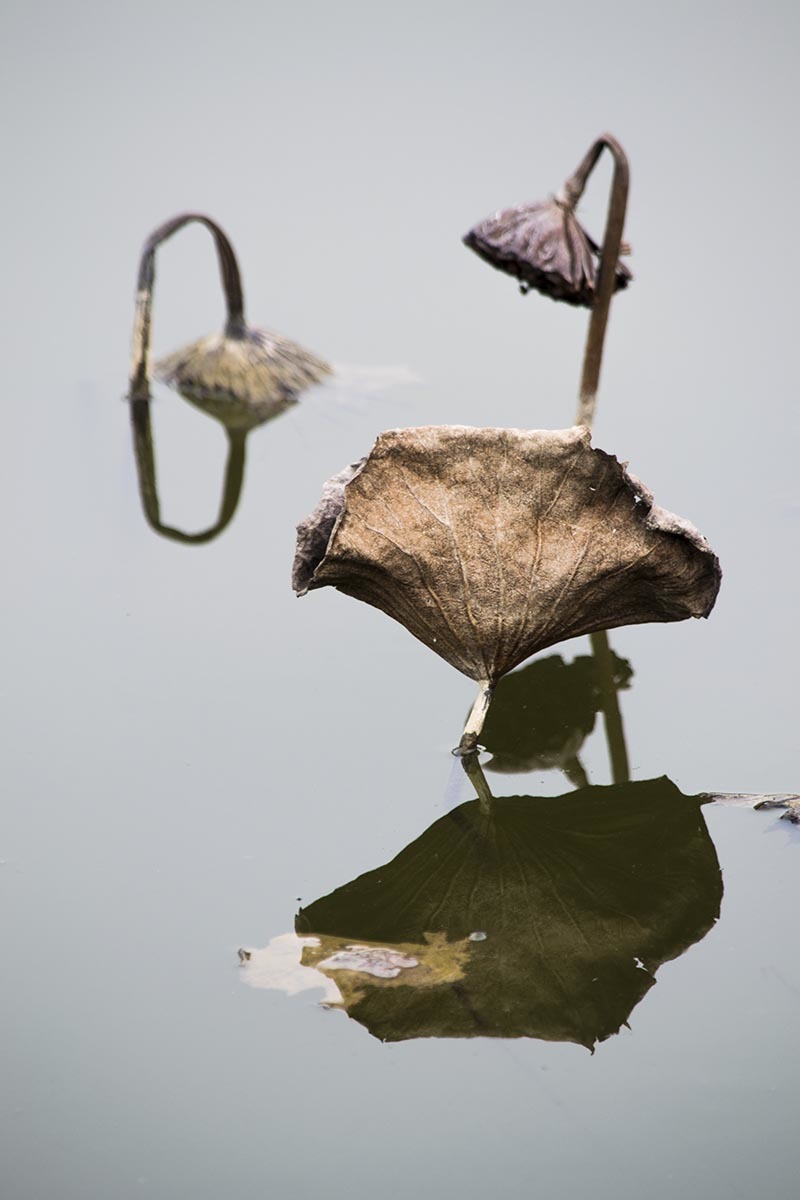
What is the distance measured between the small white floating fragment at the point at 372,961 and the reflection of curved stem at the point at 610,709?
24.3 inches

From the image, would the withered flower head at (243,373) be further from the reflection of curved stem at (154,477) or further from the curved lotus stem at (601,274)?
the curved lotus stem at (601,274)

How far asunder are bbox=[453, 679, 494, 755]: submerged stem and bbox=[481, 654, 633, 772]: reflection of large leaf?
0.15ft

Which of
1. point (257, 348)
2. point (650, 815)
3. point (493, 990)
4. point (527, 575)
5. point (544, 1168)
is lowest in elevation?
point (544, 1168)

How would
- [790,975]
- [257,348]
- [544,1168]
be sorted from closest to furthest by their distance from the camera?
1. [544,1168]
2. [790,975]
3. [257,348]

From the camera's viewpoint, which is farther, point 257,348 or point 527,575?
point 257,348

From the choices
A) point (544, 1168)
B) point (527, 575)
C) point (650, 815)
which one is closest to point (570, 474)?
point (527, 575)

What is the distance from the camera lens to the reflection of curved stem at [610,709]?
2724 millimetres

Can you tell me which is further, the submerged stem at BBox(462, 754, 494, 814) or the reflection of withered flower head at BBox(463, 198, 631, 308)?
the reflection of withered flower head at BBox(463, 198, 631, 308)

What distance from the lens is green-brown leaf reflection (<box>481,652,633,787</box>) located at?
273 cm

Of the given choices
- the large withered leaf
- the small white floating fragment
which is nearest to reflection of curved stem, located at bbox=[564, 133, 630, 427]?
the large withered leaf

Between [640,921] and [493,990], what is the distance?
0.28 meters

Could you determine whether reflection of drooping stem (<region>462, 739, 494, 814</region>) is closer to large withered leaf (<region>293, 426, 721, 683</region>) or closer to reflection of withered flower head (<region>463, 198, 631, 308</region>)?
large withered leaf (<region>293, 426, 721, 683</region>)

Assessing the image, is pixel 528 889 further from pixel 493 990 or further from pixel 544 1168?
pixel 544 1168

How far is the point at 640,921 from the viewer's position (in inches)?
91.7
